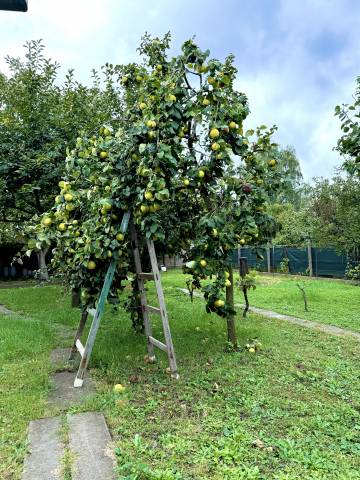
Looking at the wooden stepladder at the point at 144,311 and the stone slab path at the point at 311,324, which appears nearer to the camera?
the wooden stepladder at the point at 144,311

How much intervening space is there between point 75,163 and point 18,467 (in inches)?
103

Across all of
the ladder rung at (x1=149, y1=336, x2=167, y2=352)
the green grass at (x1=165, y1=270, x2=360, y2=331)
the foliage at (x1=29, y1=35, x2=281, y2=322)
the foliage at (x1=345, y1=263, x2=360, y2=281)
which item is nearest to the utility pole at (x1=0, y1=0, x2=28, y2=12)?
the foliage at (x1=29, y1=35, x2=281, y2=322)

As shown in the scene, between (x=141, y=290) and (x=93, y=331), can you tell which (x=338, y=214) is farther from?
(x=93, y=331)

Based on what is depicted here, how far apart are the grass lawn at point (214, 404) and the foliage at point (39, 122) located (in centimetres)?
286

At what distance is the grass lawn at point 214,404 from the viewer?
7.41ft

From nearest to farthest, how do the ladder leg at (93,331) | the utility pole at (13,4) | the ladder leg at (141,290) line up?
the utility pole at (13,4) → the ladder leg at (93,331) → the ladder leg at (141,290)

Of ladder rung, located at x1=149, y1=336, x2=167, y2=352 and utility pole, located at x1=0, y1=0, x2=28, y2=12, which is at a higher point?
utility pole, located at x1=0, y1=0, x2=28, y2=12

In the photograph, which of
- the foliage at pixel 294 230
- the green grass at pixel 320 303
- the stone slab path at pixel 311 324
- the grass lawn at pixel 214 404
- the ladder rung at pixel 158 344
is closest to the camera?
the grass lawn at pixel 214 404

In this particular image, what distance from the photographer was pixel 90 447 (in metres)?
2.38

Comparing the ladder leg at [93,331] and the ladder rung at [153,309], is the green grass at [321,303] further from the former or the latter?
the ladder leg at [93,331]

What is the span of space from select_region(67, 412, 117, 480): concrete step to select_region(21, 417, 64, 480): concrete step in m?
0.09

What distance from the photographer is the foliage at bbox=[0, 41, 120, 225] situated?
6.89 meters

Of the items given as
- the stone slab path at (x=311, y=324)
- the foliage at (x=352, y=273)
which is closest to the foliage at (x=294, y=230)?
the foliage at (x=352, y=273)

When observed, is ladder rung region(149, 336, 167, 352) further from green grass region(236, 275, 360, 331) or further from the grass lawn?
green grass region(236, 275, 360, 331)
